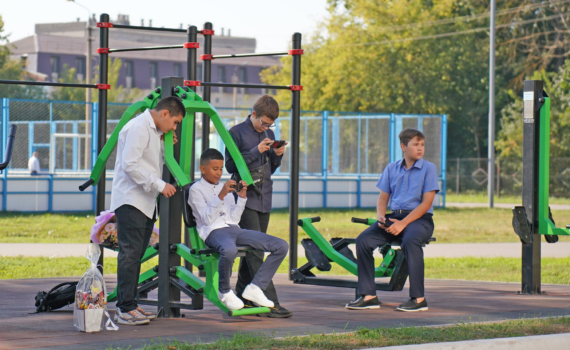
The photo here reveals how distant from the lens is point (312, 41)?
Result: 41969 millimetres

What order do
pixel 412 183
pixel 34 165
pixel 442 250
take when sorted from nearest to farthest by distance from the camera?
pixel 412 183 → pixel 442 250 → pixel 34 165

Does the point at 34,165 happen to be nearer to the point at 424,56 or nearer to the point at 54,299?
the point at 54,299

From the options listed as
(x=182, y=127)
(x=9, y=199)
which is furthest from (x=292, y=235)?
(x=9, y=199)

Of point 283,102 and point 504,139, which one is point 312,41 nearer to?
point 283,102

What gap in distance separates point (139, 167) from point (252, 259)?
1310mm

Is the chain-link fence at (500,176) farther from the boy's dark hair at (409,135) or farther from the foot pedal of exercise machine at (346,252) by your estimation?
the boy's dark hair at (409,135)

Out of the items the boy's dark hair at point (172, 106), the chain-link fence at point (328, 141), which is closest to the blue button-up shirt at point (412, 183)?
the boy's dark hair at point (172, 106)

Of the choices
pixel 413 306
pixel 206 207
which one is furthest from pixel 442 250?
pixel 206 207

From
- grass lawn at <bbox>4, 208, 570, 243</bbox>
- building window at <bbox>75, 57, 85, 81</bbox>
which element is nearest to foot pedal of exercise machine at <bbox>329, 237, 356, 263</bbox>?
grass lawn at <bbox>4, 208, 570, 243</bbox>

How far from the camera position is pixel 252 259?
664 centimetres

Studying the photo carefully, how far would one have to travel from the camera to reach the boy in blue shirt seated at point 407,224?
6.87 m

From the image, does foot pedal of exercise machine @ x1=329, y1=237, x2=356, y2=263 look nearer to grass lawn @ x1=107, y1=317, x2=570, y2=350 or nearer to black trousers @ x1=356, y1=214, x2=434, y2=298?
black trousers @ x1=356, y1=214, x2=434, y2=298

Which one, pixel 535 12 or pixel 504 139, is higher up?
pixel 535 12

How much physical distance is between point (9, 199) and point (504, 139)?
26433 mm
